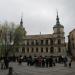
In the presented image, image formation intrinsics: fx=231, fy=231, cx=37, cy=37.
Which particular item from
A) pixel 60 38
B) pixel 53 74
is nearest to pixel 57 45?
pixel 60 38

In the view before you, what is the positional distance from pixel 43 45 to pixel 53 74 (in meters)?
64.3

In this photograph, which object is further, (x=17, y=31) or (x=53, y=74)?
(x=17, y=31)

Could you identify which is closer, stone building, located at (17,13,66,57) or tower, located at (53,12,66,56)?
tower, located at (53,12,66,56)

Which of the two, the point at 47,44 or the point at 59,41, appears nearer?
the point at 59,41

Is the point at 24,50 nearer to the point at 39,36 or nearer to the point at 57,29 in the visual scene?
the point at 39,36

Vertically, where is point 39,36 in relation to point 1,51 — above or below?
above

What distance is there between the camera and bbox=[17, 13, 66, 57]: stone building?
87125mm

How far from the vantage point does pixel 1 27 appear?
175 feet

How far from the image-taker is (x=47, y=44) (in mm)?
88938

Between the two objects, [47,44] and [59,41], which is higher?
[59,41]

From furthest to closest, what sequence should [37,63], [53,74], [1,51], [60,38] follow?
[60,38] → [1,51] → [37,63] → [53,74]

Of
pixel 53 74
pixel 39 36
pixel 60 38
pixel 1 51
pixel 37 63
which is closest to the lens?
pixel 53 74

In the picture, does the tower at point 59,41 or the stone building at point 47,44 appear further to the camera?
the stone building at point 47,44

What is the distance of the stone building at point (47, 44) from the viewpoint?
87.1m
